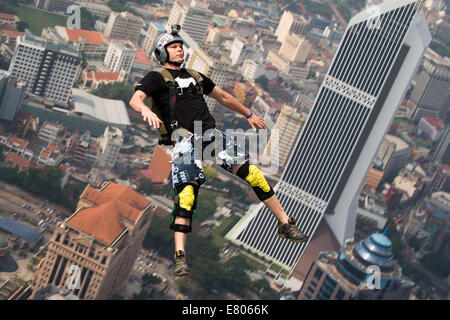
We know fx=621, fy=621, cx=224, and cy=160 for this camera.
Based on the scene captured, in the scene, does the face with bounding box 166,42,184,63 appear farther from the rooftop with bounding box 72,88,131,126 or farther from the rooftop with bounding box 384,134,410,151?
the rooftop with bounding box 384,134,410,151

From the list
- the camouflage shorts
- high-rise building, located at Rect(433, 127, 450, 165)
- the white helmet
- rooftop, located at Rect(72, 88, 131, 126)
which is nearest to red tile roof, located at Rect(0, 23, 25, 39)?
rooftop, located at Rect(72, 88, 131, 126)

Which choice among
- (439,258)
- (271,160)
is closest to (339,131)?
(271,160)

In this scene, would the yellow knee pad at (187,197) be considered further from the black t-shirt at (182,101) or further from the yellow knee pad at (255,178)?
the yellow knee pad at (255,178)

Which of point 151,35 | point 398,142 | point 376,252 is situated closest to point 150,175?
point 376,252

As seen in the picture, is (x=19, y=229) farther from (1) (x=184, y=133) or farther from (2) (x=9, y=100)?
(1) (x=184, y=133)

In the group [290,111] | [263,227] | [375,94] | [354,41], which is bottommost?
[263,227]

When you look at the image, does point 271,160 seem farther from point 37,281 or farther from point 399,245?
point 37,281
